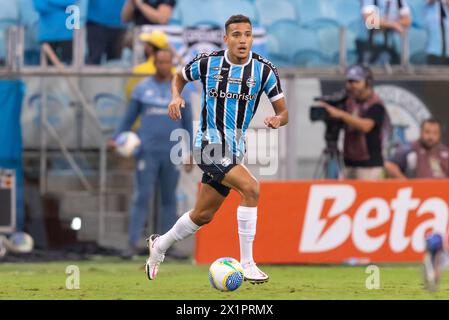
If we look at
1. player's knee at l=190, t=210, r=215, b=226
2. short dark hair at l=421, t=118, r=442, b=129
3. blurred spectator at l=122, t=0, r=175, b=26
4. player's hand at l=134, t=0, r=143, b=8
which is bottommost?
player's knee at l=190, t=210, r=215, b=226

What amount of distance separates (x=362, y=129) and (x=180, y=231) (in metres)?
5.13

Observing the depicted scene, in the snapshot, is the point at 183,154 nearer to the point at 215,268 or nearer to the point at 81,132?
the point at 81,132

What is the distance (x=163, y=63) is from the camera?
1495cm

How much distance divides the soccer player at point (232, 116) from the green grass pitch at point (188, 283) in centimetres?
60

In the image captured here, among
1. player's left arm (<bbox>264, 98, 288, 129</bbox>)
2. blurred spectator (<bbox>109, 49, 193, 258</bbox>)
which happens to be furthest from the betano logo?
player's left arm (<bbox>264, 98, 288, 129</bbox>)

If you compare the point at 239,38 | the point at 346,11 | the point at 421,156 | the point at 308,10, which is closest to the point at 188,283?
the point at 239,38

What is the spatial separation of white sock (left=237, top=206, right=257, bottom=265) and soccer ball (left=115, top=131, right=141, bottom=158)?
195 inches

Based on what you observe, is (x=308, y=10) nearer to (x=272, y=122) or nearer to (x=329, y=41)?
(x=329, y=41)

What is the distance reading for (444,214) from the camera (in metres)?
14.4

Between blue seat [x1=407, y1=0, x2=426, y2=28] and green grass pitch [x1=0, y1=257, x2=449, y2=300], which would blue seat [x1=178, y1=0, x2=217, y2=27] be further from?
green grass pitch [x1=0, y1=257, x2=449, y2=300]

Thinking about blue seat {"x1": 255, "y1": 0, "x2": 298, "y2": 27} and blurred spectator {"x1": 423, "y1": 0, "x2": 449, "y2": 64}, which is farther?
blue seat {"x1": 255, "y1": 0, "x2": 298, "y2": 27}

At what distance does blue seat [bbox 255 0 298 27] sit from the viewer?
1705 centimetres

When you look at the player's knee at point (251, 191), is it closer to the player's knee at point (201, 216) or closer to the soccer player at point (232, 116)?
the soccer player at point (232, 116)
